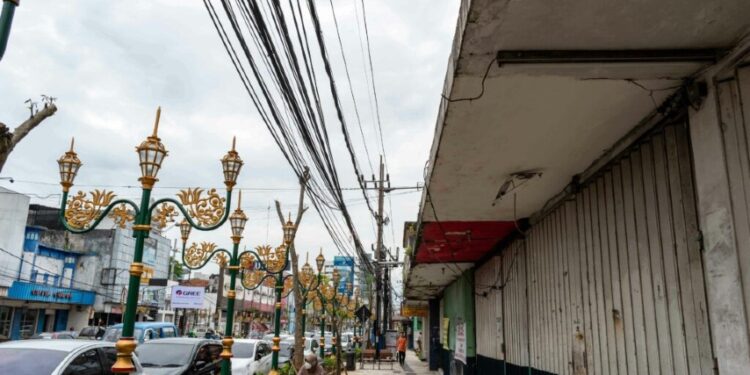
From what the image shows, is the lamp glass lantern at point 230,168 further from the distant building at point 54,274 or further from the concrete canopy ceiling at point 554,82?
the distant building at point 54,274

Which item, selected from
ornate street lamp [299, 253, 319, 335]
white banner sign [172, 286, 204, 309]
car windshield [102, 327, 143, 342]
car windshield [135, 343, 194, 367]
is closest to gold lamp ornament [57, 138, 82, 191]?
car windshield [135, 343, 194, 367]

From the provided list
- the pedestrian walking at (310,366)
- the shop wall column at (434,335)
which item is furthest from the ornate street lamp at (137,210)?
the shop wall column at (434,335)

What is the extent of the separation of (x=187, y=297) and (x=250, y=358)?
3086 centimetres

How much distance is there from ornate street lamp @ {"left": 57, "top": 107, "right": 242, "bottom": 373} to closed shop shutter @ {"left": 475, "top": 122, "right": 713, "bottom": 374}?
15.5 ft

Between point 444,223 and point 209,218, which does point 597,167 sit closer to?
point 444,223

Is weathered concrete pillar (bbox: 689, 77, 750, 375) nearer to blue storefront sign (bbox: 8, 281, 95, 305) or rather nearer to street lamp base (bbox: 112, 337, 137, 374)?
street lamp base (bbox: 112, 337, 137, 374)

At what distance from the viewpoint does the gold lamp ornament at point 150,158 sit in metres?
6.51

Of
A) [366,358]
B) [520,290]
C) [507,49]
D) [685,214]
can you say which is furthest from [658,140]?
[366,358]

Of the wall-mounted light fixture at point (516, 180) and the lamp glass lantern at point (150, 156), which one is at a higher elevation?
the lamp glass lantern at point (150, 156)

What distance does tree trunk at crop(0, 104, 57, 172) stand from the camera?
437 cm

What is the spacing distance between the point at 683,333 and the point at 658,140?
1492 mm

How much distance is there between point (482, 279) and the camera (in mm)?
12492

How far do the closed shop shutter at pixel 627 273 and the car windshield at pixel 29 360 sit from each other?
264 inches

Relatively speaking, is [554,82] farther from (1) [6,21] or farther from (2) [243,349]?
(2) [243,349]
